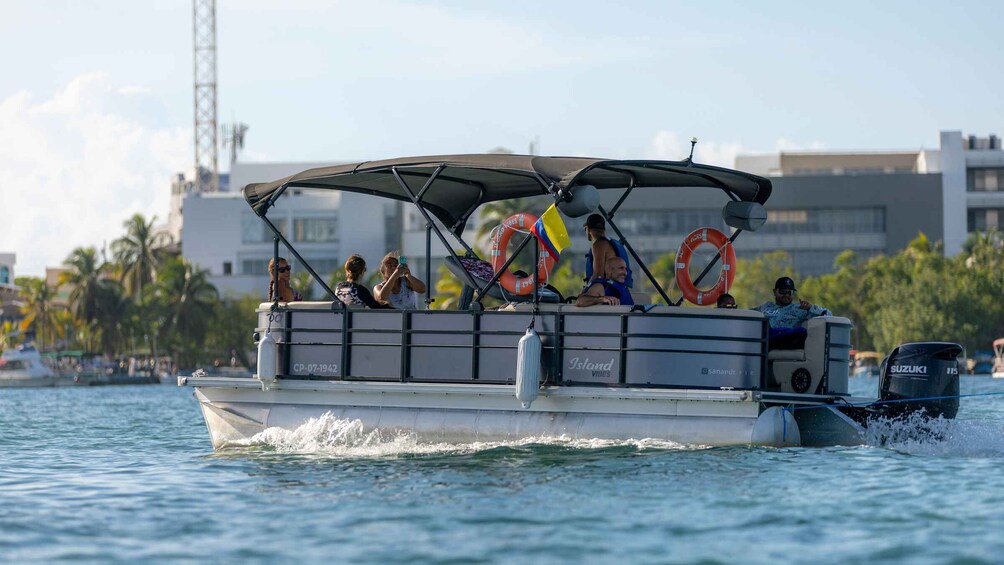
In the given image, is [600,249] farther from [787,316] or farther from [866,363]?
[866,363]

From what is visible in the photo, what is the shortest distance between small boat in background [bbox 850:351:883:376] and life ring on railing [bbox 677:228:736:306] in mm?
69539

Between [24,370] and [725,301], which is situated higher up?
[725,301]

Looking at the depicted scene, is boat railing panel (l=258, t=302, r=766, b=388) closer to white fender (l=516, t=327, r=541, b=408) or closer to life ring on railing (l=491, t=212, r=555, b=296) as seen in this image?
white fender (l=516, t=327, r=541, b=408)

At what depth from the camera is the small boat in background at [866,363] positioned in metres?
83.0

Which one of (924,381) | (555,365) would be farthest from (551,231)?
(924,381)

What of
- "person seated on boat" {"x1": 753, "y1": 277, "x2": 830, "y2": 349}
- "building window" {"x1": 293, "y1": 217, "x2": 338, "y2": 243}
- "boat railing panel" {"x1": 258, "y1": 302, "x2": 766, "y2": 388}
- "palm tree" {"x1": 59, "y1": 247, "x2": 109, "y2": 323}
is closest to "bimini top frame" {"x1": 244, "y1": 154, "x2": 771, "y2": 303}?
"boat railing panel" {"x1": 258, "y1": 302, "x2": 766, "y2": 388}

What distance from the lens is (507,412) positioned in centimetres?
1292

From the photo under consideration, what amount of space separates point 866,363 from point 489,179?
2985 inches

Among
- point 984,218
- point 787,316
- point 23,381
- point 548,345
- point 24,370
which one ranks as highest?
point 984,218

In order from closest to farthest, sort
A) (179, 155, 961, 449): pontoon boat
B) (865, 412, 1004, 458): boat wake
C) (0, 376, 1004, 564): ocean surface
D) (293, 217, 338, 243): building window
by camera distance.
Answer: (0, 376, 1004, 564): ocean surface, (179, 155, 961, 449): pontoon boat, (865, 412, 1004, 458): boat wake, (293, 217, 338, 243): building window

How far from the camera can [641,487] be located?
10531 mm

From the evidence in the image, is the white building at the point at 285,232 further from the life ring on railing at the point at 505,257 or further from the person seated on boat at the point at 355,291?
the life ring on railing at the point at 505,257

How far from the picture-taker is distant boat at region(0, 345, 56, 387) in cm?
7400

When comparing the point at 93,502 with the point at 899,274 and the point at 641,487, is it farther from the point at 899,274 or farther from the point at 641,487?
the point at 899,274
